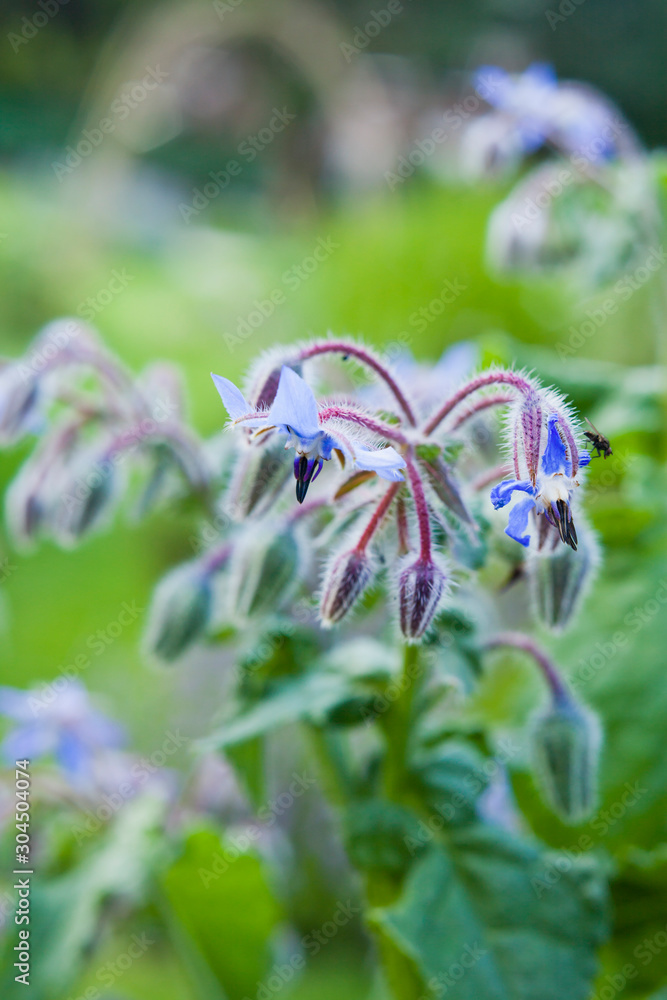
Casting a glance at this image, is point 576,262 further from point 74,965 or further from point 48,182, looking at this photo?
point 48,182

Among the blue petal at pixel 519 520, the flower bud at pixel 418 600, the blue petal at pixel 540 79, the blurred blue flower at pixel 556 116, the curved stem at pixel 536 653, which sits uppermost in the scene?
the blue petal at pixel 540 79

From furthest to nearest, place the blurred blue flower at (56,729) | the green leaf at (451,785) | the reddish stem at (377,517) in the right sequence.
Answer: the blurred blue flower at (56,729), the green leaf at (451,785), the reddish stem at (377,517)

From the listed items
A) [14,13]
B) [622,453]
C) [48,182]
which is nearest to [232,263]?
[48,182]

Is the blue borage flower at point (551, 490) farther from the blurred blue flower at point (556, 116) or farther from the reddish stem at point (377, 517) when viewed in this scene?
the blurred blue flower at point (556, 116)

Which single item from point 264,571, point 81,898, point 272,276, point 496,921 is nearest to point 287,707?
point 264,571

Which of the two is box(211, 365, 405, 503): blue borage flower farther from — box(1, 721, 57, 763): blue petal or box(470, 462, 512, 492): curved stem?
box(1, 721, 57, 763): blue petal

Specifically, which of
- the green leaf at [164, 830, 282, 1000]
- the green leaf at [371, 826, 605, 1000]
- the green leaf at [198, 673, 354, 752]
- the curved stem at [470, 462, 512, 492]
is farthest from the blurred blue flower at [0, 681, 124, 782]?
the curved stem at [470, 462, 512, 492]

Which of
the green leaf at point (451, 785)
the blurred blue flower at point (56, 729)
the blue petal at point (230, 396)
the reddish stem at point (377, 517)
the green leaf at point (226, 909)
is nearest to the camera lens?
the blue petal at point (230, 396)

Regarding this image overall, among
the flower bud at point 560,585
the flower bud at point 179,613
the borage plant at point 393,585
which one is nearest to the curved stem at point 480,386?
the borage plant at point 393,585
